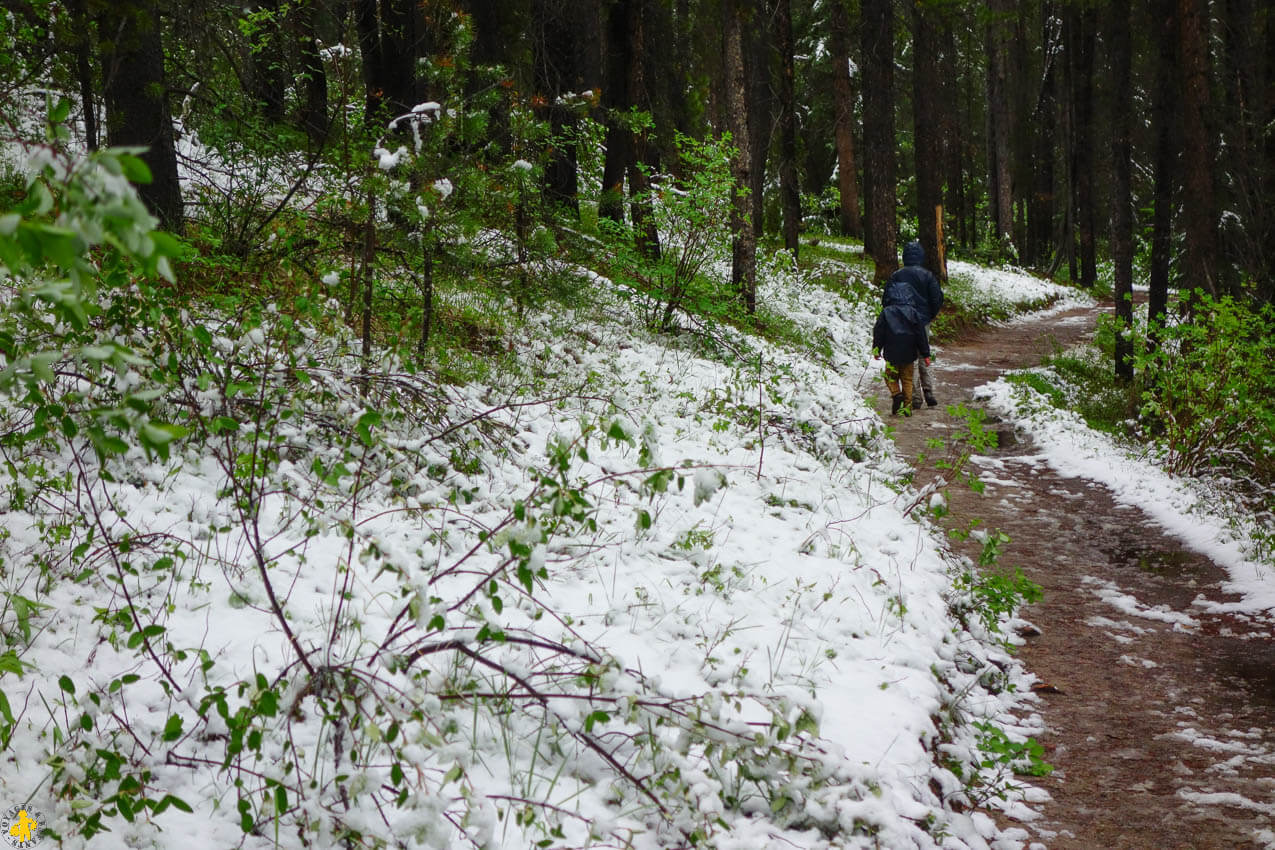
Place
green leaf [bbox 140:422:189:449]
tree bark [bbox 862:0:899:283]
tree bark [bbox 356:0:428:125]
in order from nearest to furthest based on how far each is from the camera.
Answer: green leaf [bbox 140:422:189:449] → tree bark [bbox 356:0:428:125] → tree bark [bbox 862:0:899:283]

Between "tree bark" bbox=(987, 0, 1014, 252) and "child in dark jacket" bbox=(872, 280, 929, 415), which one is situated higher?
"tree bark" bbox=(987, 0, 1014, 252)

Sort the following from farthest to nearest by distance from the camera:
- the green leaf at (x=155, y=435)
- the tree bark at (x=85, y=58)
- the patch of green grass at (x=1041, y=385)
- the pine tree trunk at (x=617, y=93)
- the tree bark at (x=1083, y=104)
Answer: the tree bark at (x=1083, y=104) → the pine tree trunk at (x=617, y=93) → the patch of green grass at (x=1041, y=385) → the tree bark at (x=85, y=58) → the green leaf at (x=155, y=435)

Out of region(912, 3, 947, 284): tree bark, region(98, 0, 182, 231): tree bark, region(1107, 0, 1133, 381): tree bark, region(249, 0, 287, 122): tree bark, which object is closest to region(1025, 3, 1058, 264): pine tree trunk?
region(912, 3, 947, 284): tree bark

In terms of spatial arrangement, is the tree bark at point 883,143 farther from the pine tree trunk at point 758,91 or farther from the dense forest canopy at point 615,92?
the pine tree trunk at point 758,91

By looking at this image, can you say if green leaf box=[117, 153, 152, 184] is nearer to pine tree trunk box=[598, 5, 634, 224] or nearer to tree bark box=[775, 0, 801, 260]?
pine tree trunk box=[598, 5, 634, 224]

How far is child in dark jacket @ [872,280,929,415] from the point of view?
9.73 metres

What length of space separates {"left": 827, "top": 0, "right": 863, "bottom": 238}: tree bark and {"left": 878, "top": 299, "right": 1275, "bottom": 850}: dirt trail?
16629 millimetres

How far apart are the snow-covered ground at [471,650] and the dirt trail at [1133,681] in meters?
0.29

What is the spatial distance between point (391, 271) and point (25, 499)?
3.62 metres

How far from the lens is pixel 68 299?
1.40 m

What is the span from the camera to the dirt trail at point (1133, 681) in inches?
140

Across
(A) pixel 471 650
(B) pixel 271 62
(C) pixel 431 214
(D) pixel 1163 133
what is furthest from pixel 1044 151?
(A) pixel 471 650

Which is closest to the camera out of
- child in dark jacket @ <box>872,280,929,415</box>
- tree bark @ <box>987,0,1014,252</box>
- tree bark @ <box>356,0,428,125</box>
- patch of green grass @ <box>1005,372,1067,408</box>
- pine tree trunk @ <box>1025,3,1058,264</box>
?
tree bark @ <box>356,0,428,125</box>

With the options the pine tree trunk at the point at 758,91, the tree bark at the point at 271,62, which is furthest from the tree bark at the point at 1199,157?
the tree bark at the point at 271,62
